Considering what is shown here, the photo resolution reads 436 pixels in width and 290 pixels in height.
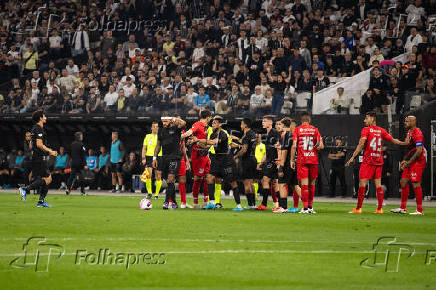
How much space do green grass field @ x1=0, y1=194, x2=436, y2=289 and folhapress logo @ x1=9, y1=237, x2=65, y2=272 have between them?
1.3 inches

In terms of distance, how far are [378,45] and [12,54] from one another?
16.8 meters

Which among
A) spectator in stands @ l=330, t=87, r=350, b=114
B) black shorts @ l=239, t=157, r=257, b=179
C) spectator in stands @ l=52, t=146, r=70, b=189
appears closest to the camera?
black shorts @ l=239, t=157, r=257, b=179

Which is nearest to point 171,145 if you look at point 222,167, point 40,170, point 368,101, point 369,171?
point 222,167

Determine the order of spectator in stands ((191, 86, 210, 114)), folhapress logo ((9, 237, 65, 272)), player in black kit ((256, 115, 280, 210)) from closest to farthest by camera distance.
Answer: folhapress logo ((9, 237, 65, 272))
player in black kit ((256, 115, 280, 210))
spectator in stands ((191, 86, 210, 114))

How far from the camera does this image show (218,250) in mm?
9656

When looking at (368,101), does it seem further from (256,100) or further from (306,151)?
(306,151)

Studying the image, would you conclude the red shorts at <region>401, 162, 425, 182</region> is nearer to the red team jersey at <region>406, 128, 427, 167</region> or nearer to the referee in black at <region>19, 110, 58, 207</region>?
the red team jersey at <region>406, 128, 427, 167</region>

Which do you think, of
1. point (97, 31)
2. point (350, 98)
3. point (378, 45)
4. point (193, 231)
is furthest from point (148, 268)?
point (97, 31)

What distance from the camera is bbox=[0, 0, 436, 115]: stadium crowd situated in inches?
1062

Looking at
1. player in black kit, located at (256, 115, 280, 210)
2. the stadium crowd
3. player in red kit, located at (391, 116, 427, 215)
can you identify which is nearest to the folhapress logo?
player in black kit, located at (256, 115, 280, 210)

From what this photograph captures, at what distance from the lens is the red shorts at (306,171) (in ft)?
55.5

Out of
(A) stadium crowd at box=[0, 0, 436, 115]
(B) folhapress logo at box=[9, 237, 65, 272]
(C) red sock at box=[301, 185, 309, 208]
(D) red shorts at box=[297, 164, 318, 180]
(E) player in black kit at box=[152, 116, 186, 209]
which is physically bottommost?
(B) folhapress logo at box=[9, 237, 65, 272]

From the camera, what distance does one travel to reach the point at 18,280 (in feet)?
24.0

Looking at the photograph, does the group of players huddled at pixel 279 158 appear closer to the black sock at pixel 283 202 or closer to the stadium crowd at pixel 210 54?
the black sock at pixel 283 202
